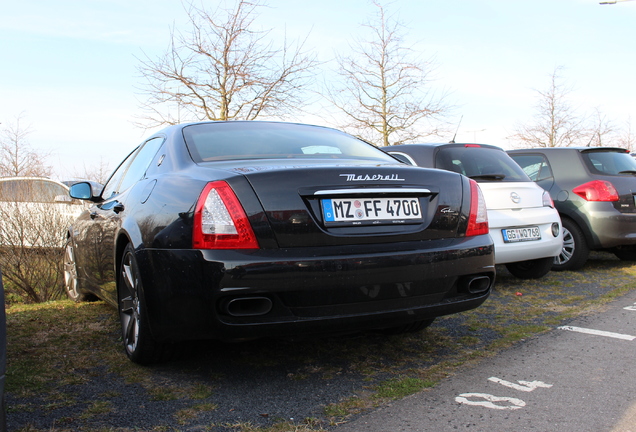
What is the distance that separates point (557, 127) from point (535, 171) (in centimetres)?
2180

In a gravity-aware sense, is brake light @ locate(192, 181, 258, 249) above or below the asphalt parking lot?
above

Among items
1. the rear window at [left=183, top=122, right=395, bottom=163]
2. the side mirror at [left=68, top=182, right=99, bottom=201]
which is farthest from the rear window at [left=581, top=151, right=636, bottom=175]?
the side mirror at [left=68, top=182, right=99, bottom=201]

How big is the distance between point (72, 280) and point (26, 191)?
3.41 metres

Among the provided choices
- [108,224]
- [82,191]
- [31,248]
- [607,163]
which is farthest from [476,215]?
[31,248]

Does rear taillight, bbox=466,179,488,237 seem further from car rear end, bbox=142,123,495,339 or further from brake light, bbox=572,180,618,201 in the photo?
brake light, bbox=572,180,618,201

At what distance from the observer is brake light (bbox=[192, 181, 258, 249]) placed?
8.73 ft

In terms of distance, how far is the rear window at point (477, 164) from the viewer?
232 inches

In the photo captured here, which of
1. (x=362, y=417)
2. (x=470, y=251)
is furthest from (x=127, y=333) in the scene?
(x=470, y=251)

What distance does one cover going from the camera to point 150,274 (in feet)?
9.53

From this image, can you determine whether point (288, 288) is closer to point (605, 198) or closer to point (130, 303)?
point (130, 303)

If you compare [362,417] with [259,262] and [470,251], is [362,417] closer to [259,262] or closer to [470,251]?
[259,262]

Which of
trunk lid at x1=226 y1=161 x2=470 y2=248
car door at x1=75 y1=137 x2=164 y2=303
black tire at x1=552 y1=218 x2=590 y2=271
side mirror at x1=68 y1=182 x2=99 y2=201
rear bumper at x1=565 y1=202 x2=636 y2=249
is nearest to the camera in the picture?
trunk lid at x1=226 y1=161 x2=470 y2=248

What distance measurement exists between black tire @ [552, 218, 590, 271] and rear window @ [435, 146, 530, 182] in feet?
4.34

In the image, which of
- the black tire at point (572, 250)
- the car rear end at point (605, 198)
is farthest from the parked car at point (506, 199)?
the car rear end at point (605, 198)
